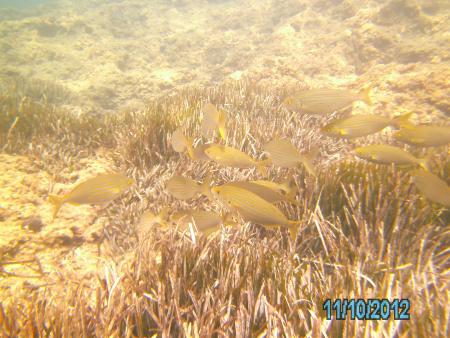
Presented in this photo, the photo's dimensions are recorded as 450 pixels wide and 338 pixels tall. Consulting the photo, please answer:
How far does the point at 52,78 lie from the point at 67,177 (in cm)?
1164

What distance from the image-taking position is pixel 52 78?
13406 millimetres

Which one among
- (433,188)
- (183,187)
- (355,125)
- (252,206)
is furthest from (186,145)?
(433,188)

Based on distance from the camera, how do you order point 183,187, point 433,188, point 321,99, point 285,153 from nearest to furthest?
point 433,188, point 183,187, point 285,153, point 321,99

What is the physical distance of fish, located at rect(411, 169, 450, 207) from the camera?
2578mm

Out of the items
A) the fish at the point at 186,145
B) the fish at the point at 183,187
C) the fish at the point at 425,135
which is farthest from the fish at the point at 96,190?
the fish at the point at 425,135

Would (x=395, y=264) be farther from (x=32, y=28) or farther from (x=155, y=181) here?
(x=32, y=28)

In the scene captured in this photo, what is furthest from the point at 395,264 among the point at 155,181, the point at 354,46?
the point at 354,46

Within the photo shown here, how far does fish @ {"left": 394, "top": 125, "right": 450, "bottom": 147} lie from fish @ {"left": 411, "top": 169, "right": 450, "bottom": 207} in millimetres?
727

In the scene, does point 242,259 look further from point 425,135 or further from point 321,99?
point 425,135

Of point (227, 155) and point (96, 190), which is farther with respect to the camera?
point (227, 155)
